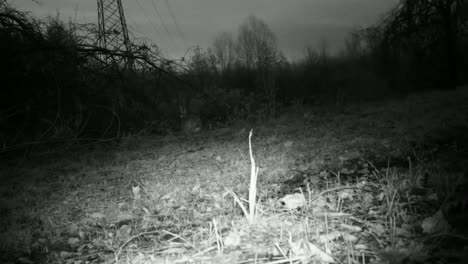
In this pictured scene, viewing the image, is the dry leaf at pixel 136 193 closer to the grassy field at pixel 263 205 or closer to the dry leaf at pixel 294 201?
the grassy field at pixel 263 205

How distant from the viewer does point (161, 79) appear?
6492 mm

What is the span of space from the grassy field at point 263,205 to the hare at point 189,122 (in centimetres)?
323

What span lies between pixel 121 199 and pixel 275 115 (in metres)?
5.65

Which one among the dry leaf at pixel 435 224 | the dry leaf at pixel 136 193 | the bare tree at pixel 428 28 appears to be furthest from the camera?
the bare tree at pixel 428 28

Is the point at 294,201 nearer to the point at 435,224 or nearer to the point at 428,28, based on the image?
the point at 435,224

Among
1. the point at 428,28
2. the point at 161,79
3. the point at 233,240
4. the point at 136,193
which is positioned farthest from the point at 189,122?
the point at 428,28

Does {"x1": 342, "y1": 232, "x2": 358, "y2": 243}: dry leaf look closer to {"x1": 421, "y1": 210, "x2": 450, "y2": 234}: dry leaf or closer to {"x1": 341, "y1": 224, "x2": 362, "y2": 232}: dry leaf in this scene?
{"x1": 341, "y1": 224, "x2": 362, "y2": 232}: dry leaf

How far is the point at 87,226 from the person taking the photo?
2230 mm

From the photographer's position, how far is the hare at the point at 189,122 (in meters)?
7.51

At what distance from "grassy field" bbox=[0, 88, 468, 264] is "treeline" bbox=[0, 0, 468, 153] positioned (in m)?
1.44

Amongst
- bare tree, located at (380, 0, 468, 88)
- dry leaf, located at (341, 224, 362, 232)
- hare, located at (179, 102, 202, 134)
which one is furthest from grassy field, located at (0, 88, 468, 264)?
bare tree, located at (380, 0, 468, 88)

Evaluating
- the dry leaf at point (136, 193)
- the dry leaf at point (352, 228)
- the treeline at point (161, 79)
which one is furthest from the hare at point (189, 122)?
the dry leaf at point (352, 228)

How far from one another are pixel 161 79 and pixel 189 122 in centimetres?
157

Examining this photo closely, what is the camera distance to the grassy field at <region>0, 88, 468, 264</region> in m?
1.47
